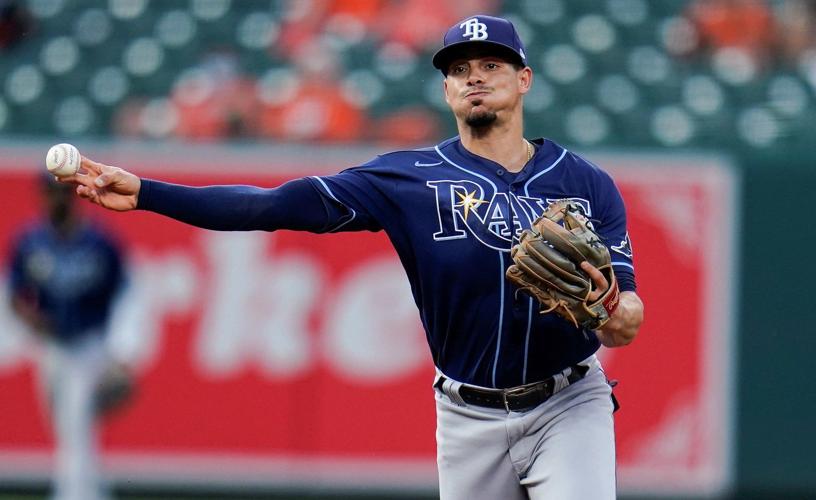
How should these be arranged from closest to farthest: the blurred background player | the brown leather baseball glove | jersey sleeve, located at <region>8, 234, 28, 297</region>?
the brown leather baseball glove, the blurred background player, jersey sleeve, located at <region>8, 234, 28, 297</region>

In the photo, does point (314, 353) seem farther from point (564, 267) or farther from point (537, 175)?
point (564, 267)

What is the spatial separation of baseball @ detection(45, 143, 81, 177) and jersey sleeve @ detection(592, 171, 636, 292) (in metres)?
1.53

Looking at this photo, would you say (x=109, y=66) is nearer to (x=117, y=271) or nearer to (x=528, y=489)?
(x=117, y=271)

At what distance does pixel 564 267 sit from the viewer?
3.80 meters

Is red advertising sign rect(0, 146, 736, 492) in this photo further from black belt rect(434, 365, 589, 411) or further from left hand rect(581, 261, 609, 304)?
left hand rect(581, 261, 609, 304)

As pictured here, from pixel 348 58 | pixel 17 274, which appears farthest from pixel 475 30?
pixel 348 58

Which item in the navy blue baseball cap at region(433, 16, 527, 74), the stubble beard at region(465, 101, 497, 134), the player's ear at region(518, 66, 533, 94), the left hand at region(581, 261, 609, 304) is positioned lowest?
the left hand at region(581, 261, 609, 304)

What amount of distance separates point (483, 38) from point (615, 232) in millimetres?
→ 709

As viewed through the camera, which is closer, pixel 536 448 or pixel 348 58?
pixel 536 448

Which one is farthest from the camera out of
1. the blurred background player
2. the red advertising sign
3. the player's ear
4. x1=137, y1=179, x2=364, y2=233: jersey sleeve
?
the blurred background player

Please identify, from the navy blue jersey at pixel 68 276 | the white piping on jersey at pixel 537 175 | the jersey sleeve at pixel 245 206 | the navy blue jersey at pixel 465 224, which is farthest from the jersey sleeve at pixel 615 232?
the navy blue jersey at pixel 68 276

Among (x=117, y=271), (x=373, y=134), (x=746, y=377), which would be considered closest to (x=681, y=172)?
(x=746, y=377)

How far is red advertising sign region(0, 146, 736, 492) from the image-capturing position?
25.3 feet

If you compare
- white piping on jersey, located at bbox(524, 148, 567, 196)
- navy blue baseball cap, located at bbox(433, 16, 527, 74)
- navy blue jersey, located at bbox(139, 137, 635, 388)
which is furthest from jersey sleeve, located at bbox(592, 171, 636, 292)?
navy blue baseball cap, located at bbox(433, 16, 527, 74)
